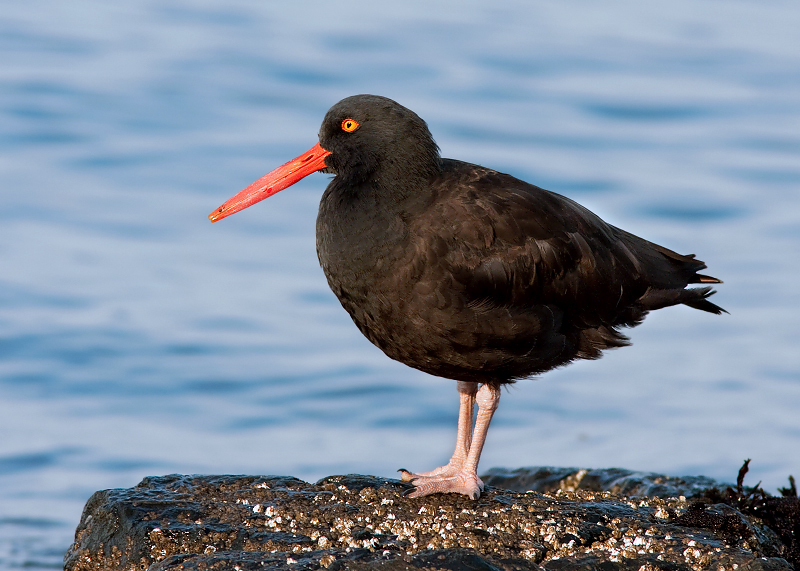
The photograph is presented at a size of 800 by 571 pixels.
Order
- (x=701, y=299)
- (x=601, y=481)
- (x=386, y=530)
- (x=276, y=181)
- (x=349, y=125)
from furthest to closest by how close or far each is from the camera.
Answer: (x=601, y=481)
(x=701, y=299)
(x=276, y=181)
(x=349, y=125)
(x=386, y=530)

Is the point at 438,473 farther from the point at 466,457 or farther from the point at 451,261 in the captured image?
the point at 451,261

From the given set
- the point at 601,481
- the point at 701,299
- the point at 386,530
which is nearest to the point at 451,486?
the point at 386,530

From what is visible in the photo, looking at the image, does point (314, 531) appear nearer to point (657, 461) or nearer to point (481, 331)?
point (481, 331)

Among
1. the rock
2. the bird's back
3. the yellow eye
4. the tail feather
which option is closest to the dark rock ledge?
the bird's back

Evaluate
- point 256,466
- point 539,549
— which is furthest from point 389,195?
point 256,466

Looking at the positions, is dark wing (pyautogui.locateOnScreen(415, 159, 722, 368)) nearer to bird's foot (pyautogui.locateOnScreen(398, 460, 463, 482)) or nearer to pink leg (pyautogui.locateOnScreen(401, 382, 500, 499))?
pink leg (pyautogui.locateOnScreen(401, 382, 500, 499))

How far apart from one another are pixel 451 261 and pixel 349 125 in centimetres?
109

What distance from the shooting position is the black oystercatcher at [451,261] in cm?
555

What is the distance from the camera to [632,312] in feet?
21.5

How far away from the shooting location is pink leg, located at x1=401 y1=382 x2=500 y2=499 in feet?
18.6

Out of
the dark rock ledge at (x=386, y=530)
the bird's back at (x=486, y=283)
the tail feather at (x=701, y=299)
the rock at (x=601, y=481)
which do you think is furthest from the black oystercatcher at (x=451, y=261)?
the rock at (x=601, y=481)

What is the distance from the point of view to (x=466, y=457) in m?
6.09

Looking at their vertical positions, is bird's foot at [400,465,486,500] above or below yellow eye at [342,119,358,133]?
below

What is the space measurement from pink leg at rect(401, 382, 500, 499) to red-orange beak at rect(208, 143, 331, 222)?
172 centimetres
